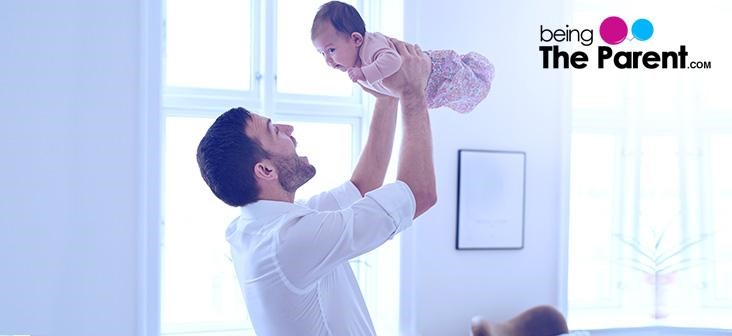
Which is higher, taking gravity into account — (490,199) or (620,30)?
(620,30)

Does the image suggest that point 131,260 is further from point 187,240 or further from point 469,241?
point 469,241

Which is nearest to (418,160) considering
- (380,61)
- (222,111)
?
(380,61)

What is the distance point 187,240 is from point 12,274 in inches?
33.0

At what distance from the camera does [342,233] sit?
1350mm

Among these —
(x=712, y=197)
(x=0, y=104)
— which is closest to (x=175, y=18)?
(x=0, y=104)

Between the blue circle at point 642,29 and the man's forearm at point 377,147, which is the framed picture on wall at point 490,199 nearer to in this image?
the blue circle at point 642,29

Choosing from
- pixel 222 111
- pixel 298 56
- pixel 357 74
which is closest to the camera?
pixel 357 74

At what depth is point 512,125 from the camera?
3.61 metres

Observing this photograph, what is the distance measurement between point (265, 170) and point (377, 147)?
16.5 inches

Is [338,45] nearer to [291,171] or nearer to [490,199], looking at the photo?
[291,171]

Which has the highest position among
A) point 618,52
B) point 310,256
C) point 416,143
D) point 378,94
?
point 618,52

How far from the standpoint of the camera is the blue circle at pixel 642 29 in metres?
4.18

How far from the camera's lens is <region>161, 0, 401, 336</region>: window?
326 cm

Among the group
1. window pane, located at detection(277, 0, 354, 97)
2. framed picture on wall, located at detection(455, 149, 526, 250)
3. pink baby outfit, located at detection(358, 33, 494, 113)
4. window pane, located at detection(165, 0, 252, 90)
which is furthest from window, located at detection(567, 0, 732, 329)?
pink baby outfit, located at detection(358, 33, 494, 113)
